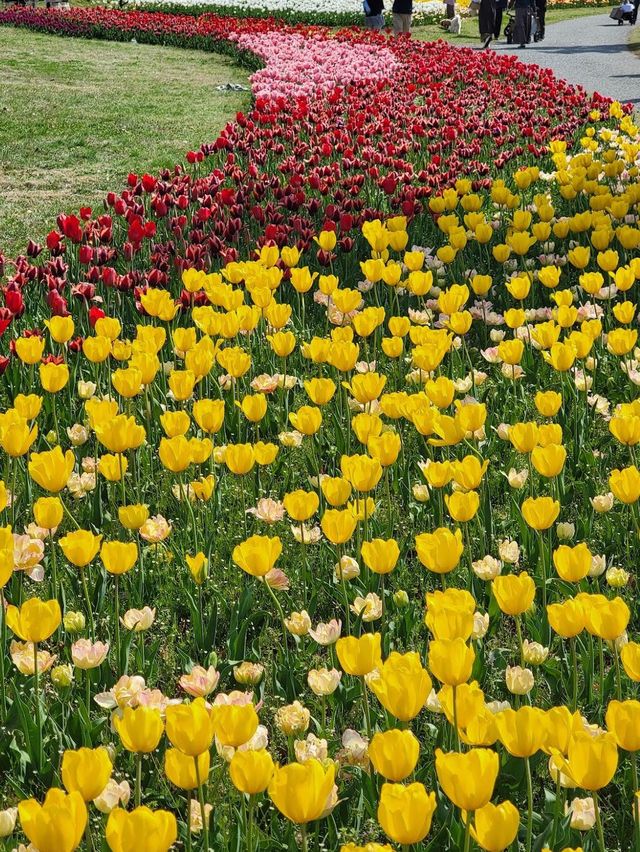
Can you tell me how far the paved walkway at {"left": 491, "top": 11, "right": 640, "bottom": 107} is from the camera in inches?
636

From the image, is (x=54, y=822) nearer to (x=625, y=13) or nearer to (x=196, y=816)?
(x=196, y=816)

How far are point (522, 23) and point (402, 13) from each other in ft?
18.7

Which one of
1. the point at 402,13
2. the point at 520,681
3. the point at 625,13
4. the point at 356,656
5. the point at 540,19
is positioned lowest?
the point at 520,681

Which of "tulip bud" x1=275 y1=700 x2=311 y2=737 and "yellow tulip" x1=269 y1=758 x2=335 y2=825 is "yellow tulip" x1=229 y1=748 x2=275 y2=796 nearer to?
"yellow tulip" x1=269 y1=758 x2=335 y2=825

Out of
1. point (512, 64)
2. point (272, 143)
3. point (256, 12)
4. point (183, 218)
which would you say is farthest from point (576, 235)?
point (256, 12)

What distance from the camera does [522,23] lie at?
2428cm

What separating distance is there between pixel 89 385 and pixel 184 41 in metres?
22.0

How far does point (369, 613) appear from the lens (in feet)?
7.58

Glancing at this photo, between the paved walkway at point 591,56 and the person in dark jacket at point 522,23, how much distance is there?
24 cm

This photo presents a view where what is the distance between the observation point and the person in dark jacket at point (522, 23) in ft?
78.8

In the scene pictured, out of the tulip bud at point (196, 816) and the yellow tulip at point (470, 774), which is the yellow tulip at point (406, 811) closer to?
the yellow tulip at point (470, 774)

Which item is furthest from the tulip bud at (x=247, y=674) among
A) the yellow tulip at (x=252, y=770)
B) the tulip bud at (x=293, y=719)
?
the yellow tulip at (x=252, y=770)

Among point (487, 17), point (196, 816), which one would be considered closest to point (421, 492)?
point (196, 816)

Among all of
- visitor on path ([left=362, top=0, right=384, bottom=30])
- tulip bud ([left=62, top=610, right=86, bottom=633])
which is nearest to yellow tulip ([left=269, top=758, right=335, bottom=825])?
tulip bud ([left=62, top=610, right=86, bottom=633])
